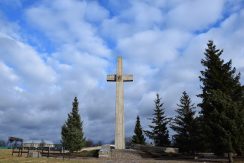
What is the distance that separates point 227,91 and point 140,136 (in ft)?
92.3

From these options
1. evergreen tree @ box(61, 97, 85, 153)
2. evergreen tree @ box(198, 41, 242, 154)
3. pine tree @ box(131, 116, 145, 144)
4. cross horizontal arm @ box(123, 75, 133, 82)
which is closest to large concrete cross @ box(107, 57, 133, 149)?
cross horizontal arm @ box(123, 75, 133, 82)

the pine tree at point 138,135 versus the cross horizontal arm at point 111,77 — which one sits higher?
the cross horizontal arm at point 111,77

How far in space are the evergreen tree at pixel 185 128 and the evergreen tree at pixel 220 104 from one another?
34.0 feet

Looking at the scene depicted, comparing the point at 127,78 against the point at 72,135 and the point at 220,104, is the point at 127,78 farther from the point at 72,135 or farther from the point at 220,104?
the point at 220,104

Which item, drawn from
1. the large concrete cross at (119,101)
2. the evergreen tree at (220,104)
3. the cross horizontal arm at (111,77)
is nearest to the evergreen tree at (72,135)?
the large concrete cross at (119,101)

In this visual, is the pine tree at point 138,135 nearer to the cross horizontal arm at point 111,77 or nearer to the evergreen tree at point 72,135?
the evergreen tree at point 72,135

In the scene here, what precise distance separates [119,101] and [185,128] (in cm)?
957

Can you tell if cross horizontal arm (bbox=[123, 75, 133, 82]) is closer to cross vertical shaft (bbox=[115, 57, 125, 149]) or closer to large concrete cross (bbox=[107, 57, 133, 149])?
large concrete cross (bbox=[107, 57, 133, 149])

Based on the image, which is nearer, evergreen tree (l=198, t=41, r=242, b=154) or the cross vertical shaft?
evergreen tree (l=198, t=41, r=242, b=154)

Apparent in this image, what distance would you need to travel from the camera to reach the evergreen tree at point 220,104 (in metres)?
Answer: 24.0

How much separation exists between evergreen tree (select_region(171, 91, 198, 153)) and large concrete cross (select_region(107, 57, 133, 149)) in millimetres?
8264

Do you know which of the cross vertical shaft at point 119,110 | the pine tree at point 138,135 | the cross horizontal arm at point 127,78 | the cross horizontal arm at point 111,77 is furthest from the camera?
the pine tree at point 138,135

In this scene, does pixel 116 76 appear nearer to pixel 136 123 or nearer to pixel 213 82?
pixel 213 82

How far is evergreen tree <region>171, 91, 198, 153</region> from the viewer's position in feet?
139
